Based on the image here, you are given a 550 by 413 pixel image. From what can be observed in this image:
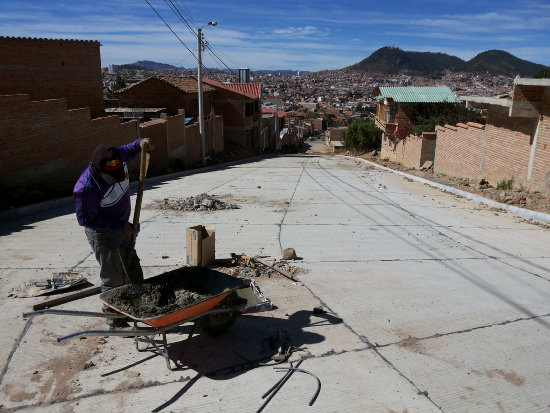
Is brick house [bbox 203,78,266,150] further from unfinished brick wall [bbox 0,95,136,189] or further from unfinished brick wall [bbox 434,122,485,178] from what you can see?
unfinished brick wall [bbox 0,95,136,189]

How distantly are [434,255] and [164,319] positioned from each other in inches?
218

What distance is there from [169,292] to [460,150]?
16.5 meters

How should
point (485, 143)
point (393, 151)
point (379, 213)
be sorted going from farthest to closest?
1. point (393, 151)
2. point (485, 143)
3. point (379, 213)

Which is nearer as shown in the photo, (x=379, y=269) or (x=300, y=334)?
(x=300, y=334)

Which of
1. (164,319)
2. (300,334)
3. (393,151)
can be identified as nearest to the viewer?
(164,319)

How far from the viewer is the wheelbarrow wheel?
4.60 metres

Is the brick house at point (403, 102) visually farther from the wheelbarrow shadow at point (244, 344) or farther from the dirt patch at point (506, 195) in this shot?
the wheelbarrow shadow at point (244, 344)

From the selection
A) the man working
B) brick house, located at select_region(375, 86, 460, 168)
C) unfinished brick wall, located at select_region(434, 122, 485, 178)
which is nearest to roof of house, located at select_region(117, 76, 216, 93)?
brick house, located at select_region(375, 86, 460, 168)

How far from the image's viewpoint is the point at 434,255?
312 inches

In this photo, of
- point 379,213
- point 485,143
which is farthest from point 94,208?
point 485,143

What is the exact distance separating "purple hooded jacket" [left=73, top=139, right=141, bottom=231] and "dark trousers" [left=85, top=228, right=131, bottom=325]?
0.25 ft

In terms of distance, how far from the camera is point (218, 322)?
4.66 m

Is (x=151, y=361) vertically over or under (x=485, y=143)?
under

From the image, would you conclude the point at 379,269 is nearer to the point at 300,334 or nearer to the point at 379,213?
the point at 300,334
